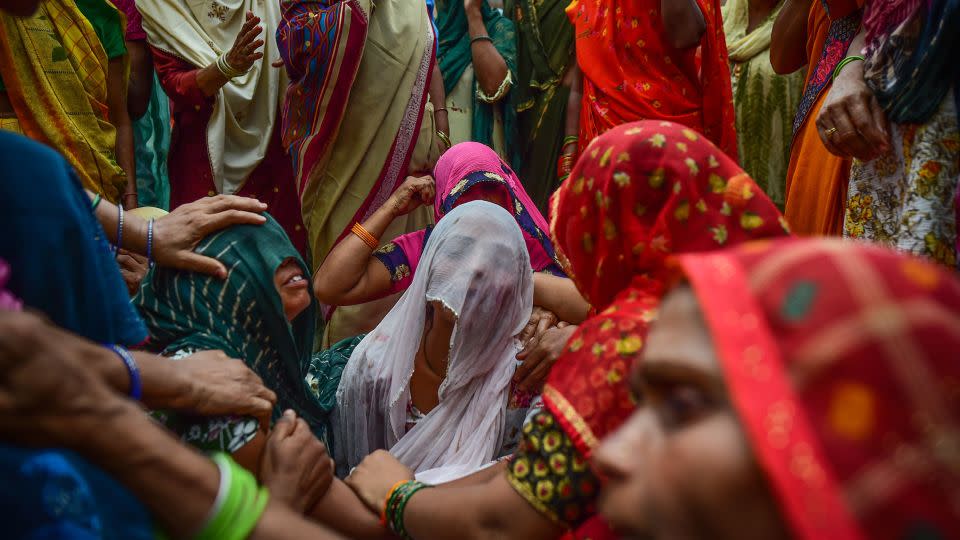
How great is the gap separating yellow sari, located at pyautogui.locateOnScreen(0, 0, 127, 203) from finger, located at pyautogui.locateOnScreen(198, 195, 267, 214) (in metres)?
1.46

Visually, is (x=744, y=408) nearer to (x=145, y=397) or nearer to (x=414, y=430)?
(x=145, y=397)

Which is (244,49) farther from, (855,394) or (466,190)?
(855,394)

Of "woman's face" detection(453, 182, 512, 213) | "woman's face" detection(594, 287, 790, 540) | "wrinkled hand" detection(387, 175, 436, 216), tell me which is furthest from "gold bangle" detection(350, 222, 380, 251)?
"woman's face" detection(594, 287, 790, 540)

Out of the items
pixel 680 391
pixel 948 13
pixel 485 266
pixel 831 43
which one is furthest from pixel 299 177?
pixel 680 391

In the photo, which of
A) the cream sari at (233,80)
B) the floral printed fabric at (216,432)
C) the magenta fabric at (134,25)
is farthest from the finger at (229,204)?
the magenta fabric at (134,25)

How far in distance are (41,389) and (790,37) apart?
8.86ft

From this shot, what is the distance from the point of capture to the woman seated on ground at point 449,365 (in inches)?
82.4

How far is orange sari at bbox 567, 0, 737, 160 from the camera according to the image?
297 centimetres

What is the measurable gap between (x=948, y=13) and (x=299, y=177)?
269 cm

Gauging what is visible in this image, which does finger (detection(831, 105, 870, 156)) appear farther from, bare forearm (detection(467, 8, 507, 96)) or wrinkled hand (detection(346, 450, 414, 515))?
bare forearm (detection(467, 8, 507, 96))

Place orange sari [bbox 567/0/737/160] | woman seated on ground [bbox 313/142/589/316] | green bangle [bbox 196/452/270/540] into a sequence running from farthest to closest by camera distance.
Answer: orange sari [bbox 567/0/737/160] < woman seated on ground [bbox 313/142/589/316] < green bangle [bbox 196/452/270/540]

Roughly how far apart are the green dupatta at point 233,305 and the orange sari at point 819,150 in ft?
5.00

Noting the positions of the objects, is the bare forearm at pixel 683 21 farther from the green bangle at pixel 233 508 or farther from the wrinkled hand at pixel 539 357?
the green bangle at pixel 233 508

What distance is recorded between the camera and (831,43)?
229cm
